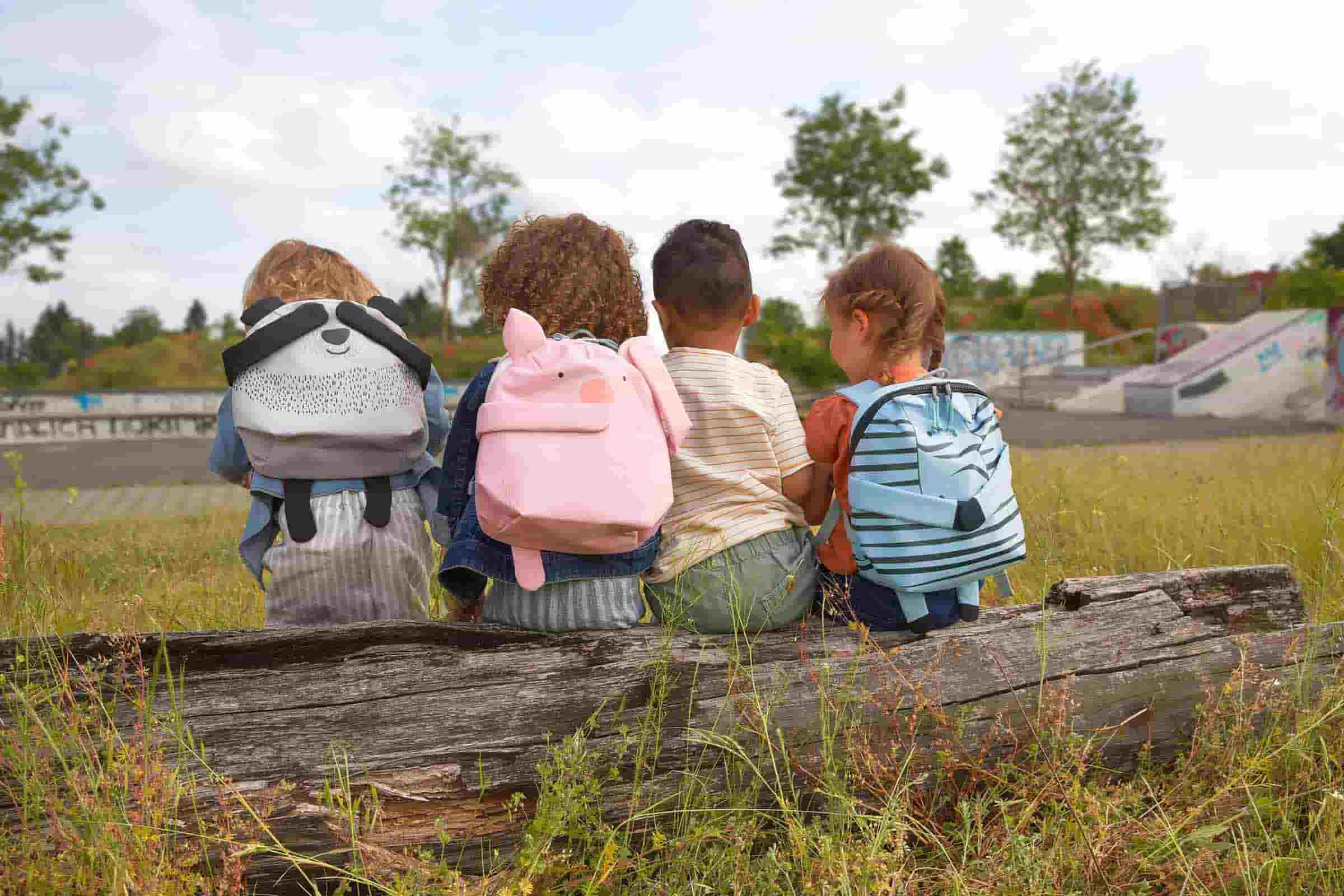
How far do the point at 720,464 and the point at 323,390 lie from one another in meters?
1.20

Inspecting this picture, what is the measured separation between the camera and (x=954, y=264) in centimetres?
4903

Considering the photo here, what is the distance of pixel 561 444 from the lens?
2.36m

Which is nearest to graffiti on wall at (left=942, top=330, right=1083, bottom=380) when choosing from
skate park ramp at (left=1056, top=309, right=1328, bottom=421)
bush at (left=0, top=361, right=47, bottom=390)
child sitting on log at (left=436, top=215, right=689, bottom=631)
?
skate park ramp at (left=1056, top=309, right=1328, bottom=421)

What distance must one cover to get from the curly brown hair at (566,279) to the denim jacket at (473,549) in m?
0.23

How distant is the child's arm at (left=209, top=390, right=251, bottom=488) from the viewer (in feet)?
9.80

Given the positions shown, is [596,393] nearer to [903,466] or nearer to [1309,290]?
[903,466]

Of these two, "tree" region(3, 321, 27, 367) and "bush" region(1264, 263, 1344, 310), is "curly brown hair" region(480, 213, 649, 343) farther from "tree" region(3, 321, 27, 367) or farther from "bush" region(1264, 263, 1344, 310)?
"tree" region(3, 321, 27, 367)

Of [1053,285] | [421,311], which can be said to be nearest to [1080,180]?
[1053,285]

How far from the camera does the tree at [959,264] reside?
4838cm

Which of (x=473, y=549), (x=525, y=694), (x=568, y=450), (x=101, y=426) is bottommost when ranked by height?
(x=525, y=694)

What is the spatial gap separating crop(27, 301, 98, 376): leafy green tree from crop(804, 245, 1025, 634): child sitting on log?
61.5 metres

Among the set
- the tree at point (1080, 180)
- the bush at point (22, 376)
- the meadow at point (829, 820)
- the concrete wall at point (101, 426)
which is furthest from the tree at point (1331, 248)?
the bush at point (22, 376)

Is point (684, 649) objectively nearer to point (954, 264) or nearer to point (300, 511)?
point (300, 511)

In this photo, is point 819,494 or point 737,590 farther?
point 819,494
